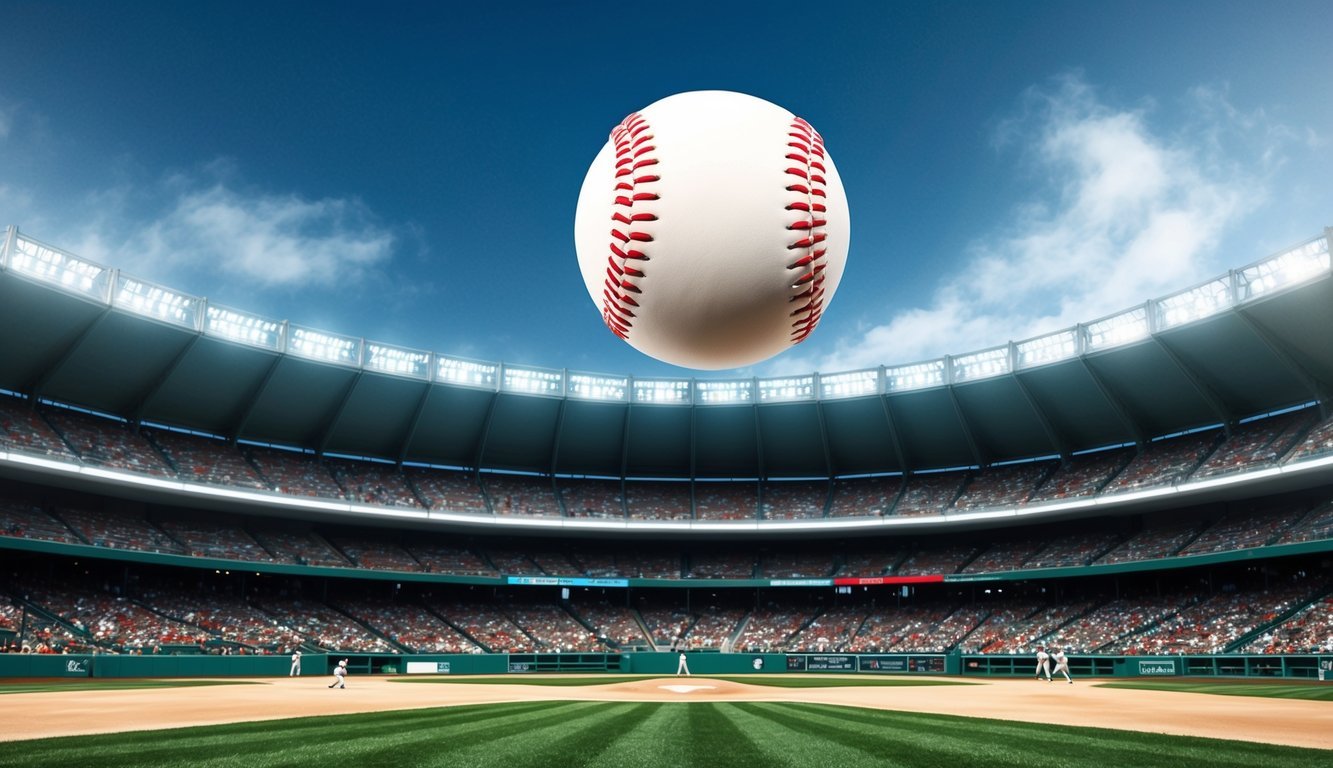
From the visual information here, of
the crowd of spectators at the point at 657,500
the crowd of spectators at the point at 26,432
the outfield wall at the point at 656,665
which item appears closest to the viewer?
the outfield wall at the point at 656,665

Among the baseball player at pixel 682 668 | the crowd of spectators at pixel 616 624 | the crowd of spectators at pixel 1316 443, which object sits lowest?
the baseball player at pixel 682 668

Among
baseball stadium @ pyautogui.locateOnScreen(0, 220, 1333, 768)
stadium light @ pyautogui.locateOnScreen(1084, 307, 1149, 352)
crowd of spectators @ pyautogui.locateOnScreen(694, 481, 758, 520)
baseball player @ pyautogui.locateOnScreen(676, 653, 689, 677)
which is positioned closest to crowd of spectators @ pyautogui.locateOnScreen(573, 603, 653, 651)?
baseball stadium @ pyautogui.locateOnScreen(0, 220, 1333, 768)

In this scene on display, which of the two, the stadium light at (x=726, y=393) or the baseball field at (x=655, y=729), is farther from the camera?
the stadium light at (x=726, y=393)

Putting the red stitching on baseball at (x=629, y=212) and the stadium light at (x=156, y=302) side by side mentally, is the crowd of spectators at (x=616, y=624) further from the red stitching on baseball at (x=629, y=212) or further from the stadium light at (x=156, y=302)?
the red stitching on baseball at (x=629, y=212)

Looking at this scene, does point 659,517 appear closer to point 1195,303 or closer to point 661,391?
point 661,391

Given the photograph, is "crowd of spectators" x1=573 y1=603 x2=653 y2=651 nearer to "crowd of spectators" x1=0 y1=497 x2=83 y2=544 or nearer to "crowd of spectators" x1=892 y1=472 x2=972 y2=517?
"crowd of spectators" x1=892 y1=472 x2=972 y2=517

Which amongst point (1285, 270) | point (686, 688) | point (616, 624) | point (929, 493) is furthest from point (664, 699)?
point (929, 493)

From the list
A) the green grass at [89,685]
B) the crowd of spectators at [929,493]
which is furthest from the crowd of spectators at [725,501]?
the green grass at [89,685]
